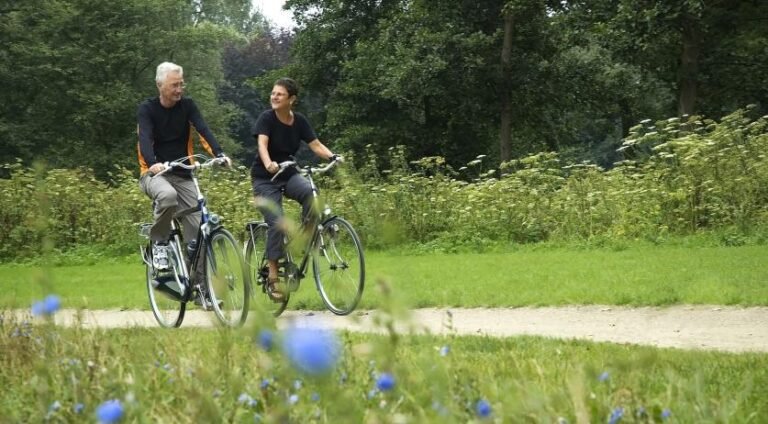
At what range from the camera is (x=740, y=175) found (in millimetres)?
12992

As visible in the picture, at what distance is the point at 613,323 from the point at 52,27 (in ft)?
126

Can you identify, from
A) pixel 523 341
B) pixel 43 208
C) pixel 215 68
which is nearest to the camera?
pixel 43 208

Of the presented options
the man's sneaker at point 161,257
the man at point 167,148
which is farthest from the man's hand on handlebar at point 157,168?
the man's sneaker at point 161,257

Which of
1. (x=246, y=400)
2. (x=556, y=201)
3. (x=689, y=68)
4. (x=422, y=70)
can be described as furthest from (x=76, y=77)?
(x=246, y=400)

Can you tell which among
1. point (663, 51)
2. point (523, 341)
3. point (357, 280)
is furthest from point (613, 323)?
point (663, 51)

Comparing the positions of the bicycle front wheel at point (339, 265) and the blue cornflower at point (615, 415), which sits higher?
the blue cornflower at point (615, 415)

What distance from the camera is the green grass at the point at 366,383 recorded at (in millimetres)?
2156

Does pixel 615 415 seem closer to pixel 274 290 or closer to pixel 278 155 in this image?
pixel 274 290

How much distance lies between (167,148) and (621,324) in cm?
391

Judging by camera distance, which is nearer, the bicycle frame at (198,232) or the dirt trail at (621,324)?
the dirt trail at (621,324)

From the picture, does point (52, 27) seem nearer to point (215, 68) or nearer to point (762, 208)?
point (215, 68)

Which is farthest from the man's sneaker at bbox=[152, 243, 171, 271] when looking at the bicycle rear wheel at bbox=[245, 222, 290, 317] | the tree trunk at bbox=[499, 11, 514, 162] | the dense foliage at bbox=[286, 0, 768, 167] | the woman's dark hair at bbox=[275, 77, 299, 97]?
the tree trunk at bbox=[499, 11, 514, 162]

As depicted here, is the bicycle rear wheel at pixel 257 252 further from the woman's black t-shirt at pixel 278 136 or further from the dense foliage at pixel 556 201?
the dense foliage at pixel 556 201

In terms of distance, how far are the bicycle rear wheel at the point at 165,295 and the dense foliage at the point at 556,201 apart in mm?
3374
